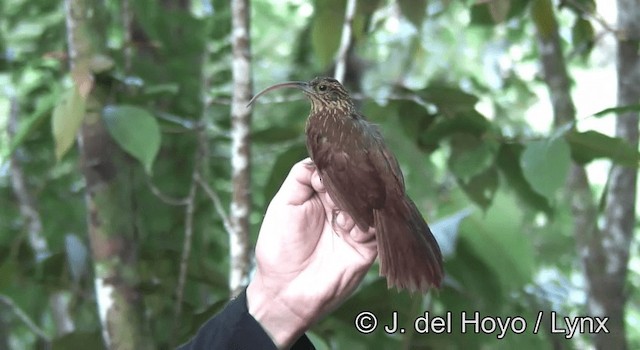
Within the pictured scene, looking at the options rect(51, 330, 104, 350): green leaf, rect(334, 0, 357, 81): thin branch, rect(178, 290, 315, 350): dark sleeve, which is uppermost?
rect(334, 0, 357, 81): thin branch

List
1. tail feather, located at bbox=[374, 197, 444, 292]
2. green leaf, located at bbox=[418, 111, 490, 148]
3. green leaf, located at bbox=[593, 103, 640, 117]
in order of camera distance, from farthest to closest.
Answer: green leaf, located at bbox=[418, 111, 490, 148] < green leaf, located at bbox=[593, 103, 640, 117] < tail feather, located at bbox=[374, 197, 444, 292]

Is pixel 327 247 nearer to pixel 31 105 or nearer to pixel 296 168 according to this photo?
pixel 296 168

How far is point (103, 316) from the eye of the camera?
122cm

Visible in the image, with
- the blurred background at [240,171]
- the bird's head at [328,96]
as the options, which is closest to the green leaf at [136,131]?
the blurred background at [240,171]

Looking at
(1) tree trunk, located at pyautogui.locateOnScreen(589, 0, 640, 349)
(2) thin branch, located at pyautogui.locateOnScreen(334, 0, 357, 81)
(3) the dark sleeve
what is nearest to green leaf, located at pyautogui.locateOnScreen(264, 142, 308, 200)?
(2) thin branch, located at pyautogui.locateOnScreen(334, 0, 357, 81)

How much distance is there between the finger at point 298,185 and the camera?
898mm

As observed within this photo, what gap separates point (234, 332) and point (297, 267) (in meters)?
0.11

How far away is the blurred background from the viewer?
3.93 ft

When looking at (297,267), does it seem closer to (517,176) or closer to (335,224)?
(335,224)

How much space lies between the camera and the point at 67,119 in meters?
1.05

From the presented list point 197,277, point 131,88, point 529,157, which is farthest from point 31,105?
point 529,157

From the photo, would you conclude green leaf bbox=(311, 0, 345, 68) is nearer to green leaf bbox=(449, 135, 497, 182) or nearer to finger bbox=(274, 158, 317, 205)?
green leaf bbox=(449, 135, 497, 182)

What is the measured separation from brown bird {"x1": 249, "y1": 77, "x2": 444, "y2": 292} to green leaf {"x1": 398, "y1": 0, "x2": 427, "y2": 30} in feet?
1.83

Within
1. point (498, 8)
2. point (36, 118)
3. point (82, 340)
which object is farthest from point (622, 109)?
point (82, 340)
